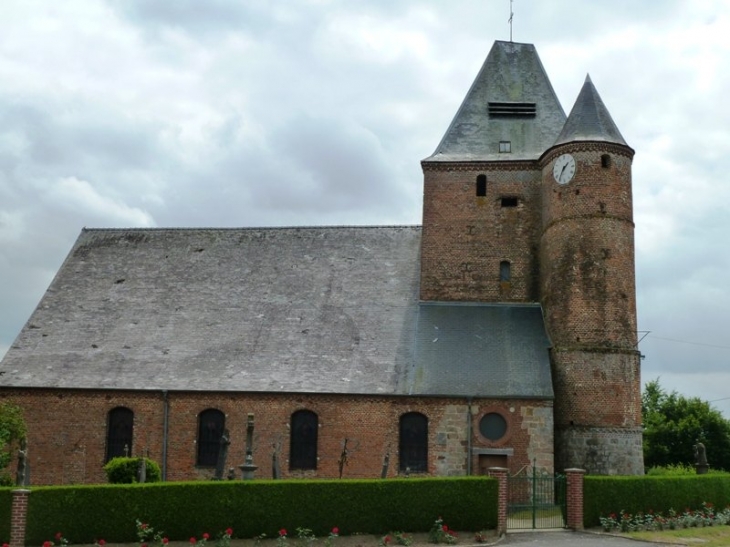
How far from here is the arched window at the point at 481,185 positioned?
32.1 m

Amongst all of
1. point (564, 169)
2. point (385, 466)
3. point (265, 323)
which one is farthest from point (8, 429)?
point (564, 169)

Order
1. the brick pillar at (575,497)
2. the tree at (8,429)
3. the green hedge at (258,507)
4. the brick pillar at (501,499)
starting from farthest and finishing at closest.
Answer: the tree at (8,429) → the brick pillar at (575,497) → the brick pillar at (501,499) → the green hedge at (258,507)

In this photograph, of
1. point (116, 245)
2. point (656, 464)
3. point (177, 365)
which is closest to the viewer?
point (177, 365)

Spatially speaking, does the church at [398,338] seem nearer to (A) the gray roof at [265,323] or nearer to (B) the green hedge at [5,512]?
(A) the gray roof at [265,323]

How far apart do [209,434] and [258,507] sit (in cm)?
904

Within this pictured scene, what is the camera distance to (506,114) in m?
33.3

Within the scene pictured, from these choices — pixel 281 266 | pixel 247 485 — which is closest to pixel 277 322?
pixel 281 266

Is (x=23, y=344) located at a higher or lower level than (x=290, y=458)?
higher

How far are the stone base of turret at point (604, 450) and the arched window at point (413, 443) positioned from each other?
475 cm

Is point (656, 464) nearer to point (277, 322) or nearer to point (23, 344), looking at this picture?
point (277, 322)

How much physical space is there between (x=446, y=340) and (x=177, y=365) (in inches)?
370

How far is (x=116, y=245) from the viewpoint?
3466 centimetres

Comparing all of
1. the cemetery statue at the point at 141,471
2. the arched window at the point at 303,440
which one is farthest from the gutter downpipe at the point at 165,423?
the arched window at the point at 303,440

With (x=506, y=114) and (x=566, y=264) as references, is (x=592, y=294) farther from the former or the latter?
(x=506, y=114)
